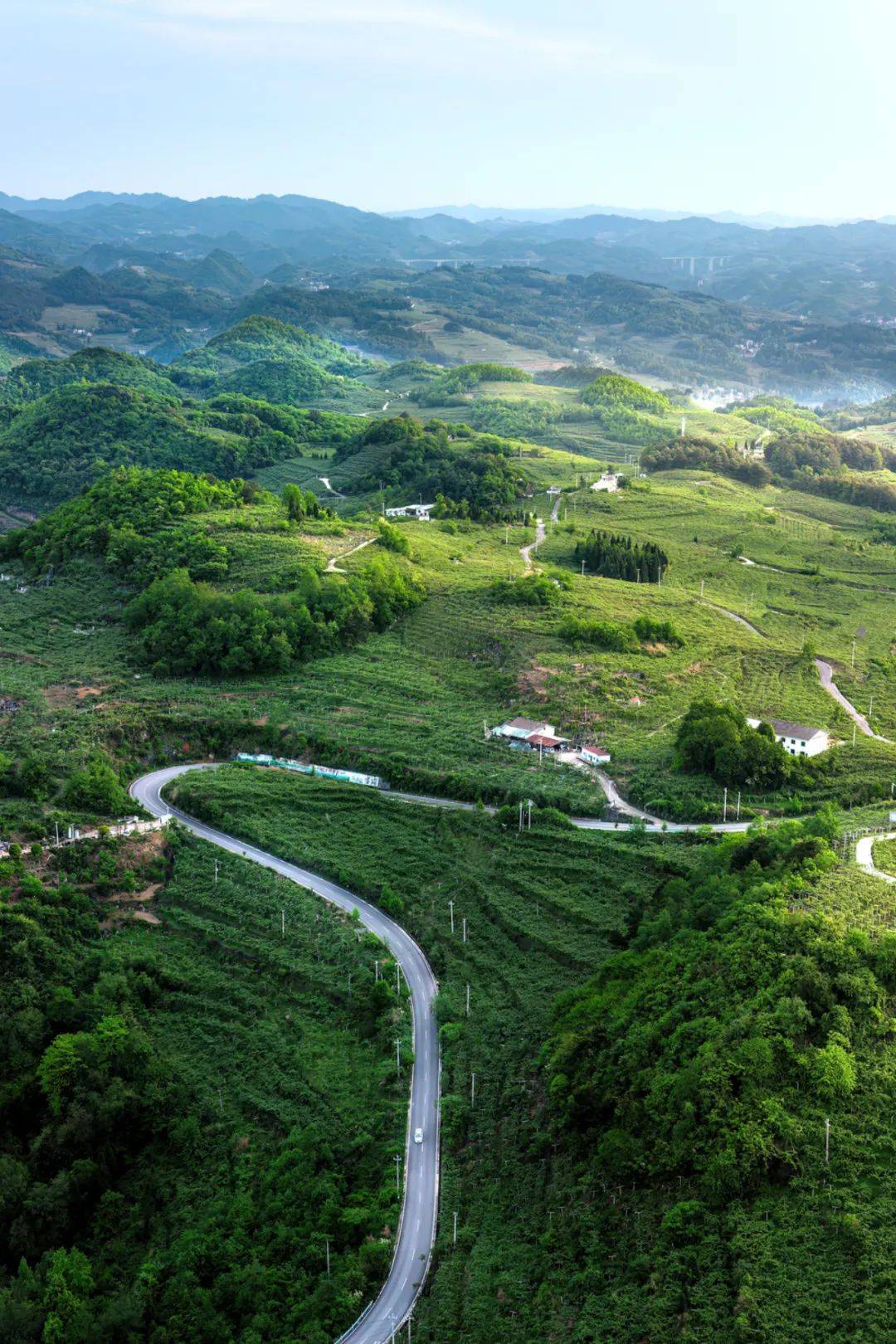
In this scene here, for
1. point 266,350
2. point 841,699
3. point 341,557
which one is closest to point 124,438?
point 341,557

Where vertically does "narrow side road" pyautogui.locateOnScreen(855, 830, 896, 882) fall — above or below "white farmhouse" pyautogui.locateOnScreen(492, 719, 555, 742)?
above

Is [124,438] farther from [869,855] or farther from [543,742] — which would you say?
[869,855]

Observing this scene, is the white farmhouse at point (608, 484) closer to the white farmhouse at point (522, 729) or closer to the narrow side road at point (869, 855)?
the white farmhouse at point (522, 729)

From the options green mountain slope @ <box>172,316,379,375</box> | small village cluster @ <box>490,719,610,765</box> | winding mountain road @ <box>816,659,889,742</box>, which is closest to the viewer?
small village cluster @ <box>490,719,610,765</box>

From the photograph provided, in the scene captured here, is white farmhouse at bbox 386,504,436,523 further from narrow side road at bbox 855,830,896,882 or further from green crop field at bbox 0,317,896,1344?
narrow side road at bbox 855,830,896,882

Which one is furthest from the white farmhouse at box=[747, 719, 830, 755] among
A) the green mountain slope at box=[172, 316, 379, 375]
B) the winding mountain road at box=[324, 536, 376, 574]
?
the green mountain slope at box=[172, 316, 379, 375]

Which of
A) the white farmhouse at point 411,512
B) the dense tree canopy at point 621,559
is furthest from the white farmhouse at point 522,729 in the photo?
the white farmhouse at point 411,512
